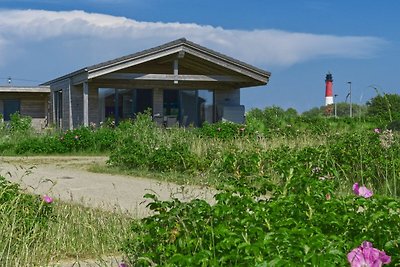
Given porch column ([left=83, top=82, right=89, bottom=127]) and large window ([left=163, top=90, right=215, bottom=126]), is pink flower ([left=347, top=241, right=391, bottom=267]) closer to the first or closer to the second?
porch column ([left=83, top=82, right=89, bottom=127])

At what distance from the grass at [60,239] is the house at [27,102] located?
23962mm

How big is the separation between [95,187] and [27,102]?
2171 cm

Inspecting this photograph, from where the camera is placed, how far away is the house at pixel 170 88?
23266mm

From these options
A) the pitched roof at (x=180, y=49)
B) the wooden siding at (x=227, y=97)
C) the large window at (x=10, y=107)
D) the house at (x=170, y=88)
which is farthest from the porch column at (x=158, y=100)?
the large window at (x=10, y=107)

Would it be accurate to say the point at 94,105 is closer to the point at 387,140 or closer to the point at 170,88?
the point at 170,88

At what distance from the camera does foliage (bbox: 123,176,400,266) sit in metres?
2.93

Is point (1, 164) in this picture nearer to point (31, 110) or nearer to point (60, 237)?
point (60, 237)

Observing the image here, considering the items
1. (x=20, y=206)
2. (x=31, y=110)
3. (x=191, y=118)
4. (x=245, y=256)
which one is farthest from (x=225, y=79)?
(x=245, y=256)

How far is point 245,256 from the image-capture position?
3010 millimetres

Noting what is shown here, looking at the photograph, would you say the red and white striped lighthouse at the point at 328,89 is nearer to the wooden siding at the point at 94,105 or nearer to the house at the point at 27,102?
the house at the point at 27,102

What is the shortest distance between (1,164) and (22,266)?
9.77 m

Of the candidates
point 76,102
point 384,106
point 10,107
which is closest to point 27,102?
point 10,107

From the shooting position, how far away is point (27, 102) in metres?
30.8

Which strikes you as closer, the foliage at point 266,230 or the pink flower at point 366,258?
the pink flower at point 366,258
